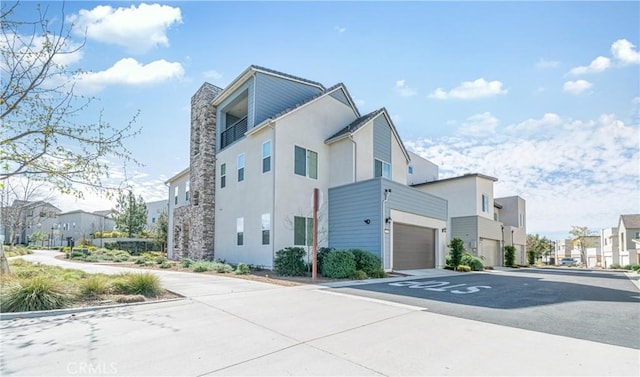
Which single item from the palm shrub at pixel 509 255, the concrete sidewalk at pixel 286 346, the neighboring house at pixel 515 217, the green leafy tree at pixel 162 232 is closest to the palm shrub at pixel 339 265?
the concrete sidewalk at pixel 286 346

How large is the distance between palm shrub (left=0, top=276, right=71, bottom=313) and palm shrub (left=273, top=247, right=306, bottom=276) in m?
7.87

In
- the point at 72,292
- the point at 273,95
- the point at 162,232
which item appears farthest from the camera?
the point at 162,232

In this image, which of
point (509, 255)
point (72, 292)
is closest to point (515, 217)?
point (509, 255)

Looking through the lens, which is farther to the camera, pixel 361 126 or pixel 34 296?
pixel 361 126

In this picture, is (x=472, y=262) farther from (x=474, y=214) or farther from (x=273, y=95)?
(x=273, y=95)

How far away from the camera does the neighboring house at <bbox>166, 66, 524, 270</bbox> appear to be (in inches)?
614

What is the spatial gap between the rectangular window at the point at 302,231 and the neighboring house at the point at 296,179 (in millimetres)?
48

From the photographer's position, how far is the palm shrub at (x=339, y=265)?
13.1 metres

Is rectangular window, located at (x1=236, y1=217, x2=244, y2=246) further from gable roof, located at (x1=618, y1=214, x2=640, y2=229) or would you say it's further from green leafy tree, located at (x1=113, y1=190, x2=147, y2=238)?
gable roof, located at (x1=618, y1=214, x2=640, y2=229)

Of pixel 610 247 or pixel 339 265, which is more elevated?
pixel 339 265

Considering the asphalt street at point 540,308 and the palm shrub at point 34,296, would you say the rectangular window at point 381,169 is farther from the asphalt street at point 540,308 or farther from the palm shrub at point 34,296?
the palm shrub at point 34,296

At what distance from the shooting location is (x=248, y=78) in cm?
1731

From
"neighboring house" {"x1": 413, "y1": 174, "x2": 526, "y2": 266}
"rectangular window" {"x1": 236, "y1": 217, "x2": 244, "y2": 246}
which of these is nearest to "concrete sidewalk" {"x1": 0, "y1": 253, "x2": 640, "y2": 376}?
"rectangular window" {"x1": 236, "y1": 217, "x2": 244, "y2": 246}

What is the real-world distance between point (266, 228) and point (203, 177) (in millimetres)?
6724
